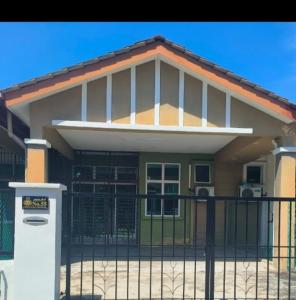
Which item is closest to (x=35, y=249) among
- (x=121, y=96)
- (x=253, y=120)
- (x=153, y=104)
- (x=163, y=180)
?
(x=121, y=96)

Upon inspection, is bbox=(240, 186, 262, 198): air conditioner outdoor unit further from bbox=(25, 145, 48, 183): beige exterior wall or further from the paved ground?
bbox=(25, 145, 48, 183): beige exterior wall

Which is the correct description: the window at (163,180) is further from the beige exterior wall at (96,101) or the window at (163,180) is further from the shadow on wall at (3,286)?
the shadow on wall at (3,286)

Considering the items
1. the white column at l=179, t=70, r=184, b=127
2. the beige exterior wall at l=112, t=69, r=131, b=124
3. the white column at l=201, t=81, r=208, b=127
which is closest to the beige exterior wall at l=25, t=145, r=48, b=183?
the beige exterior wall at l=112, t=69, r=131, b=124

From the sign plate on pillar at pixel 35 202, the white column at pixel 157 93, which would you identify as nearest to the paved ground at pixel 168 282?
the sign plate on pillar at pixel 35 202

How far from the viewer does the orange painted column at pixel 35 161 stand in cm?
801

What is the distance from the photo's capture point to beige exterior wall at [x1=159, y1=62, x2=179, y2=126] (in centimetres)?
834

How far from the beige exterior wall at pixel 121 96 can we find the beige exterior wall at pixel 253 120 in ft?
7.23

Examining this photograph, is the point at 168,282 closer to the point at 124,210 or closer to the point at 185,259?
the point at 185,259

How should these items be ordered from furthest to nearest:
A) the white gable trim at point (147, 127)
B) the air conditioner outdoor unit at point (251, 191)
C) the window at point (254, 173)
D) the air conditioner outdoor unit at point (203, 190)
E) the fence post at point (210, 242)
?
the window at point (254, 173) → the air conditioner outdoor unit at point (203, 190) → the air conditioner outdoor unit at point (251, 191) → the white gable trim at point (147, 127) → the fence post at point (210, 242)

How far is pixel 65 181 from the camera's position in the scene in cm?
1255

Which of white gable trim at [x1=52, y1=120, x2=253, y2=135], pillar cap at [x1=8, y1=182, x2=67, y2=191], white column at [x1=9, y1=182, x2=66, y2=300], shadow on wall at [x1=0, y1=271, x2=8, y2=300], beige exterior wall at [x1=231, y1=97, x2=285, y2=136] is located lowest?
shadow on wall at [x1=0, y1=271, x2=8, y2=300]

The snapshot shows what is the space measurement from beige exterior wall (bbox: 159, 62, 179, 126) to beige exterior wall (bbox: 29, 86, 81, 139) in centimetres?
171

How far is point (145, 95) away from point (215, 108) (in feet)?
4.89

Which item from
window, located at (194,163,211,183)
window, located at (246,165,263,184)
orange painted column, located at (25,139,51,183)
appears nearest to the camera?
orange painted column, located at (25,139,51,183)
